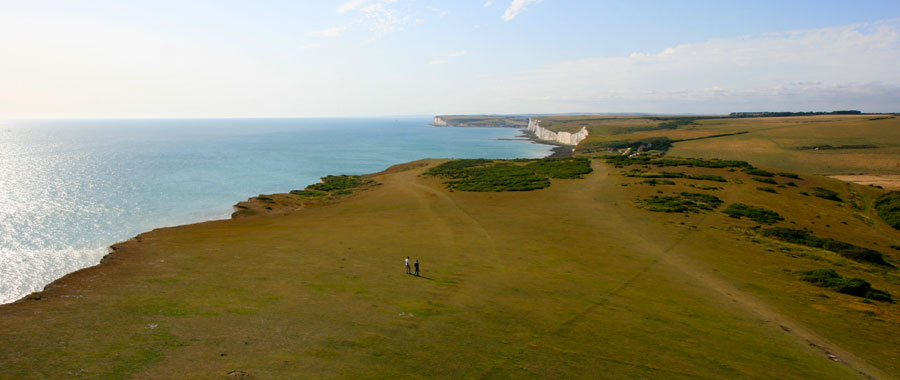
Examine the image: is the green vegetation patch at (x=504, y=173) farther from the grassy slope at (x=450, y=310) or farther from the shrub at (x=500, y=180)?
the grassy slope at (x=450, y=310)

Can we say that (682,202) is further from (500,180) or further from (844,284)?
(500,180)

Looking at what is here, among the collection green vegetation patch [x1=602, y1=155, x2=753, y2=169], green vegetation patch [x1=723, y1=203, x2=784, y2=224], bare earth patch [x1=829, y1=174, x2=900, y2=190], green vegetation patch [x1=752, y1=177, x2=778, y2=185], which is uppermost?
green vegetation patch [x1=602, y1=155, x2=753, y2=169]

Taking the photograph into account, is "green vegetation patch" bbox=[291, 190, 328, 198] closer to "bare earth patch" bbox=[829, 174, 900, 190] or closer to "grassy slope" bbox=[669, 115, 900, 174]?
"bare earth patch" bbox=[829, 174, 900, 190]

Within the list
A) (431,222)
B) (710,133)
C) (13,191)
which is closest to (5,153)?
(13,191)

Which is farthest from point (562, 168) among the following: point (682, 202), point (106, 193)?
point (106, 193)

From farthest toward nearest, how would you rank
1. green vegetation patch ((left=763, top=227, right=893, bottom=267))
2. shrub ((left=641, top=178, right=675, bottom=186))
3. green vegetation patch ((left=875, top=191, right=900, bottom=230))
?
shrub ((left=641, top=178, right=675, bottom=186)), green vegetation patch ((left=875, top=191, right=900, bottom=230)), green vegetation patch ((left=763, top=227, right=893, bottom=267))

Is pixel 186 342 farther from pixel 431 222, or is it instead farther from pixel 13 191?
pixel 13 191

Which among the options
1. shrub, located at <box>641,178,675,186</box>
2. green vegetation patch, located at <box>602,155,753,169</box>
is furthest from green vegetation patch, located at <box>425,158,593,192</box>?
shrub, located at <box>641,178,675,186</box>
